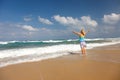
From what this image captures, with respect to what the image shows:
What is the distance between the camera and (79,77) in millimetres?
2699

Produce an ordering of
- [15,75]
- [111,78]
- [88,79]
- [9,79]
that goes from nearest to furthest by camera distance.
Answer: [111,78] → [88,79] → [9,79] → [15,75]

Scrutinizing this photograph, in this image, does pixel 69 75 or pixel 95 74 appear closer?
pixel 95 74

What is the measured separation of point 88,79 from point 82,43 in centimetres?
365

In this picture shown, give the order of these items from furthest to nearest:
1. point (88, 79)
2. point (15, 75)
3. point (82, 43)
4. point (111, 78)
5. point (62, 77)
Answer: point (82, 43), point (15, 75), point (62, 77), point (88, 79), point (111, 78)

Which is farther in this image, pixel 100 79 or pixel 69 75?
pixel 69 75

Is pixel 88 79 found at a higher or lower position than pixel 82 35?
lower

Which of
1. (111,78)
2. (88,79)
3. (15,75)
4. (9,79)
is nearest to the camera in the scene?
(111,78)

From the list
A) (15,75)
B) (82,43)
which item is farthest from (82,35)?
(15,75)

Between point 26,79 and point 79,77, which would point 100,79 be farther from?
point 26,79

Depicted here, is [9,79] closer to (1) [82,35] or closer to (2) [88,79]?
(2) [88,79]

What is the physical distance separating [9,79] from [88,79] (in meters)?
1.31

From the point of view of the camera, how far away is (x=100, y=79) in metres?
2.44

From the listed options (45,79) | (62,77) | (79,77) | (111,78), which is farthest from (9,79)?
(111,78)

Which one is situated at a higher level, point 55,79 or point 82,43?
point 82,43
